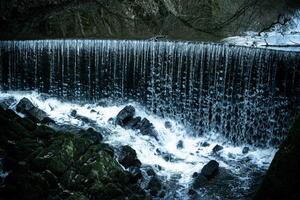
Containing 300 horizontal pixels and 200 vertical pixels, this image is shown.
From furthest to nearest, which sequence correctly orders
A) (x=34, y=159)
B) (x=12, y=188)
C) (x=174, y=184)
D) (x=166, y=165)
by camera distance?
(x=166, y=165)
(x=174, y=184)
(x=34, y=159)
(x=12, y=188)

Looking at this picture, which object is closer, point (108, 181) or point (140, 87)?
point (108, 181)

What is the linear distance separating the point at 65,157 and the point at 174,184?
2.96 m

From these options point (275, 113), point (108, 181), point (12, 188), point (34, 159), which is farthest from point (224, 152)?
point (12, 188)

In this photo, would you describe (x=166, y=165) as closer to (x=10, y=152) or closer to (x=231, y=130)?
(x=231, y=130)

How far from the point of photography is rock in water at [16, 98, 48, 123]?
45.6 feet

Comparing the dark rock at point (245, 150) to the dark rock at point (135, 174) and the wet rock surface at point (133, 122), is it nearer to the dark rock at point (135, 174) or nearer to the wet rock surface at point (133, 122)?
the wet rock surface at point (133, 122)

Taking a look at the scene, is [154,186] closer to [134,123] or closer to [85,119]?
[134,123]

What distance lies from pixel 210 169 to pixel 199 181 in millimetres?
553

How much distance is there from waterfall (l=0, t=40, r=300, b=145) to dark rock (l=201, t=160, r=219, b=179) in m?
2.35

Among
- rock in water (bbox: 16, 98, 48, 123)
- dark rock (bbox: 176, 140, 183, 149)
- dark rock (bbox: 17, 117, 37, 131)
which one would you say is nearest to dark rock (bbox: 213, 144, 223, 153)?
dark rock (bbox: 176, 140, 183, 149)

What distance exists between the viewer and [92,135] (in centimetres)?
1285

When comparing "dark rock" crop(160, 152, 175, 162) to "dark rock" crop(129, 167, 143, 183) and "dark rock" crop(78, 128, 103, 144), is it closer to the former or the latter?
"dark rock" crop(129, 167, 143, 183)

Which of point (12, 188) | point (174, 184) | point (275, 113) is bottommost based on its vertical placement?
point (174, 184)

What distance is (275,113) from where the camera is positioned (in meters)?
13.4
